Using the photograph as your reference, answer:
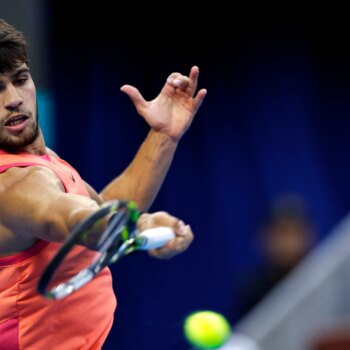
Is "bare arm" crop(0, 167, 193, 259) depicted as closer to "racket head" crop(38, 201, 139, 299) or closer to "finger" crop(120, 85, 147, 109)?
"racket head" crop(38, 201, 139, 299)

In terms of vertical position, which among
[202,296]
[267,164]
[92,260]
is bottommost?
[202,296]

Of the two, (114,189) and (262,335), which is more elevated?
(114,189)

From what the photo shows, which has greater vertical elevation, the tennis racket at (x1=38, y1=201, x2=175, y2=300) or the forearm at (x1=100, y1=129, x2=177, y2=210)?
the tennis racket at (x1=38, y1=201, x2=175, y2=300)

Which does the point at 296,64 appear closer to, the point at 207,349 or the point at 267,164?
the point at 267,164

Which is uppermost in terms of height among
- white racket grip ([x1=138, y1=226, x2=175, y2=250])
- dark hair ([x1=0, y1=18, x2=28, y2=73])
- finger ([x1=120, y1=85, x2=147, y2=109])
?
white racket grip ([x1=138, y1=226, x2=175, y2=250])

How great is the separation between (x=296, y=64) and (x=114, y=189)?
2.80 metres

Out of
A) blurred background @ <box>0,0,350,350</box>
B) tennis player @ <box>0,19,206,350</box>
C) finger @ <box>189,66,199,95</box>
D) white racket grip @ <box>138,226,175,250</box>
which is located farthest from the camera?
blurred background @ <box>0,0,350,350</box>

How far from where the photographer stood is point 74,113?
4.76m

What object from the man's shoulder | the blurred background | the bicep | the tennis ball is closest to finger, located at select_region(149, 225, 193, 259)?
the bicep

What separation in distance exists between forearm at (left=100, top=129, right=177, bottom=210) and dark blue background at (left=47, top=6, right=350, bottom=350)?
6.56ft

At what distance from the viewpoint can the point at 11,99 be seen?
219 centimetres

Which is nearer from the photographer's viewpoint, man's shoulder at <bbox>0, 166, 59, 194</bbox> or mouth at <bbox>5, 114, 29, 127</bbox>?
man's shoulder at <bbox>0, 166, 59, 194</bbox>

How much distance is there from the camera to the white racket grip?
173 cm

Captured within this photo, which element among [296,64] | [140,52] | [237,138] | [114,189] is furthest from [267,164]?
[114,189]
